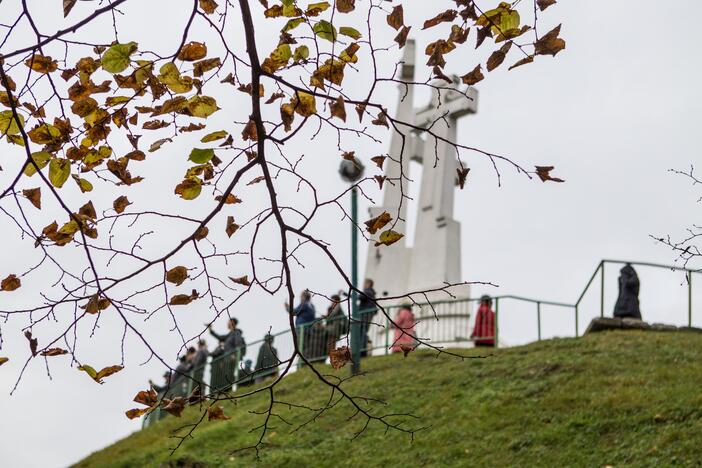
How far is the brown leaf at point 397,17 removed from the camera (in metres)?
6.57

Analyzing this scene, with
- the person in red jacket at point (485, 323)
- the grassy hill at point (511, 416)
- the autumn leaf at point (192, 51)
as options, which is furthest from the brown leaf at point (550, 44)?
the person in red jacket at point (485, 323)

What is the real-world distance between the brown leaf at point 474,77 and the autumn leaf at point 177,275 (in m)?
1.95

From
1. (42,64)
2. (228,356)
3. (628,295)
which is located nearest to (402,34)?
(42,64)

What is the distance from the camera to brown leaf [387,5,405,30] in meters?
6.57

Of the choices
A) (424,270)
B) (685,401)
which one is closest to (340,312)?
(424,270)

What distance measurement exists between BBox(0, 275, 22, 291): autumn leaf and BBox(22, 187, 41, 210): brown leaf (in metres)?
0.44

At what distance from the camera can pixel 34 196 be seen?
6.85 m

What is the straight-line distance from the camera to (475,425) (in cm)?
1520

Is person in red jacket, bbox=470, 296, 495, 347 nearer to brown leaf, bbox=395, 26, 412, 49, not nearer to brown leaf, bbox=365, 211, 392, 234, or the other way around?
brown leaf, bbox=365, 211, 392, 234

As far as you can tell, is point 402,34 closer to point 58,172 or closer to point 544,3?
point 544,3

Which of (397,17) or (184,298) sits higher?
(397,17)

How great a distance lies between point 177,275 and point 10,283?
3.25 feet

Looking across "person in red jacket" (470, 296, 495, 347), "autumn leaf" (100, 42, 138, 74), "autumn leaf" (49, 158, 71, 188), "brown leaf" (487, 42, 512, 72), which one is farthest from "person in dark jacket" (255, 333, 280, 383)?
"person in red jacket" (470, 296, 495, 347)

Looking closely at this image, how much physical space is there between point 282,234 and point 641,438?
8213mm
